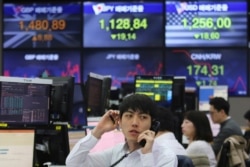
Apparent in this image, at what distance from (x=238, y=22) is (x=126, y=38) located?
1.82m

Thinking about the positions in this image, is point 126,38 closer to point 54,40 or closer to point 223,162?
point 54,40

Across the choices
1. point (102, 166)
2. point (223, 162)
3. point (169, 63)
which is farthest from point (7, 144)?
point (169, 63)

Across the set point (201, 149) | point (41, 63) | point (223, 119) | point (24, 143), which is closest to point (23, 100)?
point (24, 143)

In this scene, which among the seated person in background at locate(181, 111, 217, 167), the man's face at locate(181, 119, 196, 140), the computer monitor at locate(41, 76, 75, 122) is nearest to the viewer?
the computer monitor at locate(41, 76, 75, 122)

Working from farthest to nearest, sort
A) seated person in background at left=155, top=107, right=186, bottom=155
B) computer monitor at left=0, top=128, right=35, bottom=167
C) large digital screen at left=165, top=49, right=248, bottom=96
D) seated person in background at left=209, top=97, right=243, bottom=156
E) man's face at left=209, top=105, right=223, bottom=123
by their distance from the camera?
large digital screen at left=165, top=49, right=248, bottom=96 < man's face at left=209, top=105, right=223, bottom=123 < seated person in background at left=209, top=97, right=243, bottom=156 < seated person in background at left=155, top=107, right=186, bottom=155 < computer monitor at left=0, top=128, right=35, bottom=167

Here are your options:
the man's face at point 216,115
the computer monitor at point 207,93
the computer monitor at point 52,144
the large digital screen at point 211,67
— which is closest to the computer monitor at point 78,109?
the computer monitor at point 52,144

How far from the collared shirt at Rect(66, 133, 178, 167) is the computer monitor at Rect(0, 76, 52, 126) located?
2.43 ft

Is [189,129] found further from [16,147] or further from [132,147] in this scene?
[132,147]

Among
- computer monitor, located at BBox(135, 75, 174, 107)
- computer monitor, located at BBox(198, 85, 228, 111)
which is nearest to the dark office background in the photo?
computer monitor, located at BBox(198, 85, 228, 111)

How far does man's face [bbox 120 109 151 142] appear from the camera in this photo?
239 cm

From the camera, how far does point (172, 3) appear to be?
843 cm

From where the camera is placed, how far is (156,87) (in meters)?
5.48

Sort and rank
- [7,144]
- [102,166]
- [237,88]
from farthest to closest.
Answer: [237,88]
[7,144]
[102,166]

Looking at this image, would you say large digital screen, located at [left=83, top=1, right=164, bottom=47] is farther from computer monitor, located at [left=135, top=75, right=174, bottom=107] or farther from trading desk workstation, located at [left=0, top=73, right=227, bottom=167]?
trading desk workstation, located at [left=0, top=73, right=227, bottom=167]
